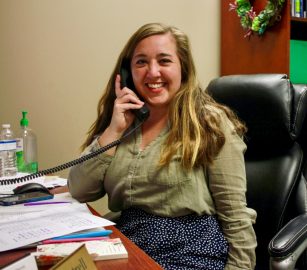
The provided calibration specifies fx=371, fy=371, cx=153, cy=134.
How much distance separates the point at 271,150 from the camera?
4.28 ft

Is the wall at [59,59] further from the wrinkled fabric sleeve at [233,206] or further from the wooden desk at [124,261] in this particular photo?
the wooden desk at [124,261]

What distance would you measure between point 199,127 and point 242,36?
132 cm

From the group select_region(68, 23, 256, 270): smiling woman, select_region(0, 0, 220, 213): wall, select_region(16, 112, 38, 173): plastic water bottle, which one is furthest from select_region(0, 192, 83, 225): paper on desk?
select_region(0, 0, 220, 213): wall

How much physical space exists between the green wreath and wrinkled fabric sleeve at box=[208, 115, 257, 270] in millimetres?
1209

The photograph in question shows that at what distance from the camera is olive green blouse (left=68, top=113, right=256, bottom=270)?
1.05m

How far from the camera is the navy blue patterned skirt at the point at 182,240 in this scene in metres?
0.99

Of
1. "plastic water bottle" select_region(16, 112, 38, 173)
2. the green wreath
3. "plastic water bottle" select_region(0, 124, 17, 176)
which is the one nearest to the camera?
"plastic water bottle" select_region(0, 124, 17, 176)

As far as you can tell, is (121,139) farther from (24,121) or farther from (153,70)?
(24,121)

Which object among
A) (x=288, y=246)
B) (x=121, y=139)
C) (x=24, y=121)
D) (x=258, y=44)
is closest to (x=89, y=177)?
(x=121, y=139)

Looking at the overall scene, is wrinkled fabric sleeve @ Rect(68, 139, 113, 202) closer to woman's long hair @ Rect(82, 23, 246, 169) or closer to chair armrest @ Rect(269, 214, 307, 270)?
woman's long hair @ Rect(82, 23, 246, 169)

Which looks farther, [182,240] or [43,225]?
[182,240]

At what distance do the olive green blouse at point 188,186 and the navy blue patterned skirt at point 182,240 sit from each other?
1.0 inches

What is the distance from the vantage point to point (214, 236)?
40.8 inches

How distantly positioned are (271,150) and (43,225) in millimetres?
822
